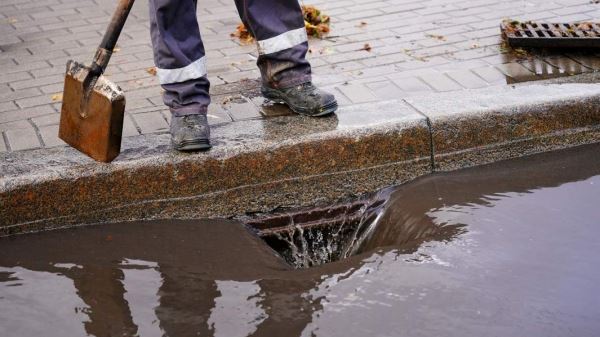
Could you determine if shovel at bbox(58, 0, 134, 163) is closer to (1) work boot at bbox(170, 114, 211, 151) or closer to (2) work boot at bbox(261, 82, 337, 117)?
(1) work boot at bbox(170, 114, 211, 151)

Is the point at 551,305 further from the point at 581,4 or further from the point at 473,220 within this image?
the point at 581,4

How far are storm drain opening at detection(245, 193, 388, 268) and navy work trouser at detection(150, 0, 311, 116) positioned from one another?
1.98ft

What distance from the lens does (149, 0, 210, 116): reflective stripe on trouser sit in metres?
3.55

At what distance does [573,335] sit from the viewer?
2600 millimetres

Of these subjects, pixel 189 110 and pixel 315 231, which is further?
pixel 189 110

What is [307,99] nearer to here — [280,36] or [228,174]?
[280,36]

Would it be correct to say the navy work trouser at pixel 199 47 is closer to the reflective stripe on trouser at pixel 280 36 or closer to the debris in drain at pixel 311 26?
the reflective stripe on trouser at pixel 280 36


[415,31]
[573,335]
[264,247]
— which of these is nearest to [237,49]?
[415,31]

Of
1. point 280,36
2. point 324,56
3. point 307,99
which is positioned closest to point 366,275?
point 307,99

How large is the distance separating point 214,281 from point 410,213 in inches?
33.6

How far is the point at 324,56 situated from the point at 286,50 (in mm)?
939

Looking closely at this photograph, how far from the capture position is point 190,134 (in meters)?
3.49

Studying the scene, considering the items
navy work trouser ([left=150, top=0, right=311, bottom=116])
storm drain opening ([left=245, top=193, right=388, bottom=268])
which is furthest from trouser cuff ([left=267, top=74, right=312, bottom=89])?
storm drain opening ([left=245, top=193, right=388, bottom=268])

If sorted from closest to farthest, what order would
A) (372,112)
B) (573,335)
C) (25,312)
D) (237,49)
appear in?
1. (573,335)
2. (25,312)
3. (372,112)
4. (237,49)
